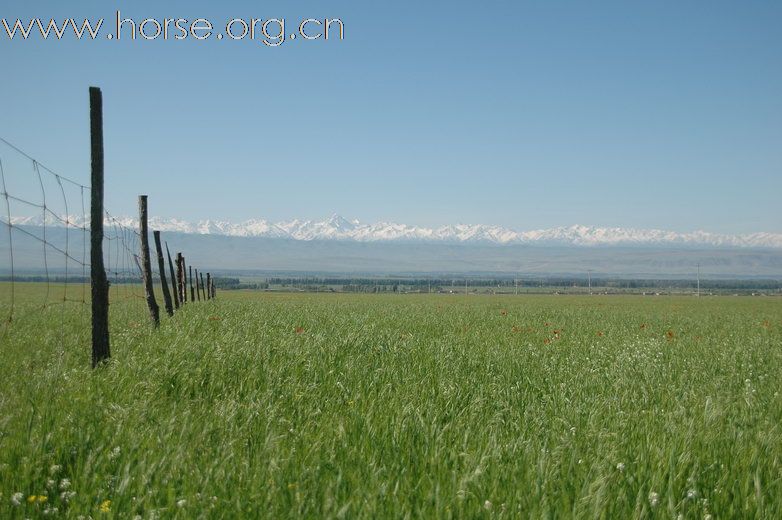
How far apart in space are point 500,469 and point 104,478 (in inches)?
103

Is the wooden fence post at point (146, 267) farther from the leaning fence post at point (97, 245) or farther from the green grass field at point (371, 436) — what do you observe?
the leaning fence post at point (97, 245)

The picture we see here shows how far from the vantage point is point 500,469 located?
4.71m

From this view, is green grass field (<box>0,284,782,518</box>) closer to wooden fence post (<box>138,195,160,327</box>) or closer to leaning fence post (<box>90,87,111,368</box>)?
leaning fence post (<box>90,87,111,368</box>)

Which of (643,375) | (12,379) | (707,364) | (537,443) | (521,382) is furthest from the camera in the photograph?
(707,364)

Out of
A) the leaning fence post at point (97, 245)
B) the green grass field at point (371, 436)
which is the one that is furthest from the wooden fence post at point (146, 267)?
the leaning fence post at point (97, 245)

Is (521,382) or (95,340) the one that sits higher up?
(95,340)

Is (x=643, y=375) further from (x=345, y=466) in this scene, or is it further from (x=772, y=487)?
(x=345, y=466)

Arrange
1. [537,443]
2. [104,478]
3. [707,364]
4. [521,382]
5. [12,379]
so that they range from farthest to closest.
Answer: [707,364] < [521,382] < [12,379] < [537,443] < [104,478]

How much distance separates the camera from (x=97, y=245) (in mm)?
9758

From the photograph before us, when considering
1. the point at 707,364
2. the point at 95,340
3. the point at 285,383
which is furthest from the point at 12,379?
the point at 707,364

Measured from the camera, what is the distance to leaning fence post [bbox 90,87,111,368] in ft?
31.3

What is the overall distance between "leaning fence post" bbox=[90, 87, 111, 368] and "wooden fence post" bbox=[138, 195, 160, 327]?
4.40 metres

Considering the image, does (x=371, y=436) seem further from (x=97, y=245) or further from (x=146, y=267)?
(x=146, y=267)

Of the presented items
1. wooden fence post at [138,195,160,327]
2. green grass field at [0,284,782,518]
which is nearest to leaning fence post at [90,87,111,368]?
green grass field at [0,284,782,518]
